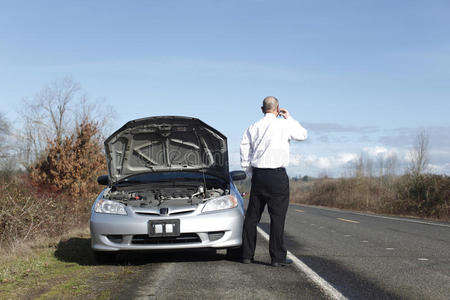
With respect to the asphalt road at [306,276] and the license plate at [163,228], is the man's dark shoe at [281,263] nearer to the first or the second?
the asphalt road at [306,276]

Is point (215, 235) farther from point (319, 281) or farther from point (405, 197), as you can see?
point (405, 197)

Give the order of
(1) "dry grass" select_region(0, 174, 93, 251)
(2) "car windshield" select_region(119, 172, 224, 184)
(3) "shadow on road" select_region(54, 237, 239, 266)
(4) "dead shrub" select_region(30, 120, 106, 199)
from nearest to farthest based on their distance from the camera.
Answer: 1. (3) "shadow on road" select_region(54, 237, 239, 266)
2. (2) "car windshield" select_region(119, 172, 224, 184)
3. (1) "dry grass" select_region(0, 174, 93, 251)
4. (4) "dead shrub" select_region(30, 120, 106, 199)

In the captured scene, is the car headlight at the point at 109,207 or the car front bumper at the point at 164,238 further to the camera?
the car headlight at the point at 109,207

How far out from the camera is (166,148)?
8.23 metres

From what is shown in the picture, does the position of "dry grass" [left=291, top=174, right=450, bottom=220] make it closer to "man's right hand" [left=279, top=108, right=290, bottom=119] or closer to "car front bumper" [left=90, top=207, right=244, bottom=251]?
"man's right hand" [left=279, top=108, right=290, bottom=119]

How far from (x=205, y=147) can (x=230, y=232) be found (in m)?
2.01

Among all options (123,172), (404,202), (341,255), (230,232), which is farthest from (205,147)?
(404,202)

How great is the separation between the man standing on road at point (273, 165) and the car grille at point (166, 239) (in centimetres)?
71

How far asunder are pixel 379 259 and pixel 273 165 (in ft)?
7.31

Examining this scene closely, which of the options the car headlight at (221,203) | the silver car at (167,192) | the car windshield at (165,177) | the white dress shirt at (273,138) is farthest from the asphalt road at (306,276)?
the white dress shirt at (273,138)

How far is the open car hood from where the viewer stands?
7.62m

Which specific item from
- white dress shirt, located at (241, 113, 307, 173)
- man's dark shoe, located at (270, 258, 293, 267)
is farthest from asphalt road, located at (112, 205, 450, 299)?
white dress shirt, located at (241, 113, 307, 173)

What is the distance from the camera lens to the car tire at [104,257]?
6613mm

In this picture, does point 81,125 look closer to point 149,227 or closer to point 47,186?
point 47,186
